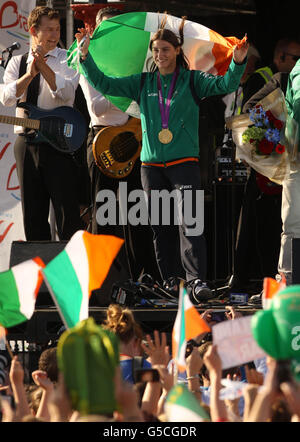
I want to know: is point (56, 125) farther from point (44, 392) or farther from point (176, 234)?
point (44, 392)

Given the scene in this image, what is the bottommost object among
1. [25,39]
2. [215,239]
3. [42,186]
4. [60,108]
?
[215,239]

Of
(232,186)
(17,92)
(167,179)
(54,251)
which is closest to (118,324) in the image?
(54,251)

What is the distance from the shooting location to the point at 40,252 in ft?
22.1

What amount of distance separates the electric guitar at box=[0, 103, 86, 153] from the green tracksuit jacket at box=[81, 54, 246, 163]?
0.39 meters

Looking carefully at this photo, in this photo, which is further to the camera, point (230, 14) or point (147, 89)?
point (230, 14)

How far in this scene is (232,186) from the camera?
323 inches

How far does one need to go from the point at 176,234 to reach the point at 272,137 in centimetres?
94

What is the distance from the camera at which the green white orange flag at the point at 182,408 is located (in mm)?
3378

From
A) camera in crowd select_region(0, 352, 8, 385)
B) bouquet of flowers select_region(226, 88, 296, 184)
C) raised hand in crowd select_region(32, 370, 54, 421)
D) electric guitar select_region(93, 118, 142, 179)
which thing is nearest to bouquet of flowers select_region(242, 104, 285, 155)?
bouquet of flowers select_region(226, 88, 296, 184)

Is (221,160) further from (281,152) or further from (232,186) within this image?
(281,152)

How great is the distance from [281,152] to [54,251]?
1.74m

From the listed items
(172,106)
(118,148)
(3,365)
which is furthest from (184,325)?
(118,148)

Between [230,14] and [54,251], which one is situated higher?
[230,14]

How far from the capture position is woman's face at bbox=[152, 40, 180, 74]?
7066 millimetres
